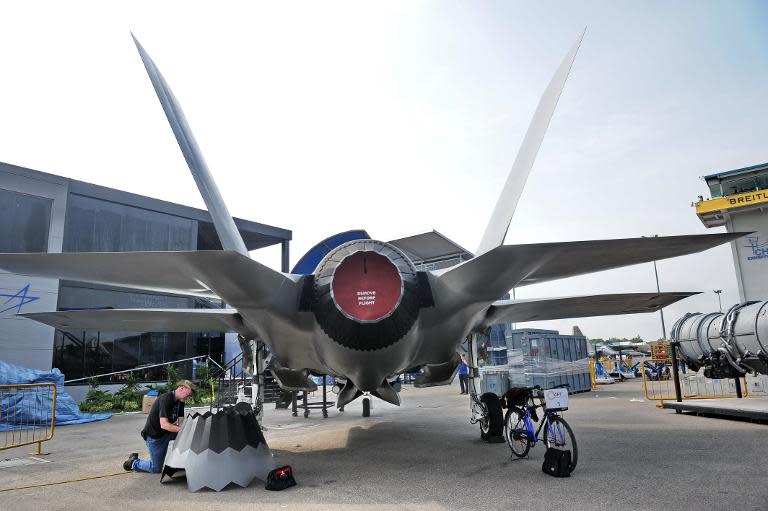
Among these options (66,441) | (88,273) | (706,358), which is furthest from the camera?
(706,358)

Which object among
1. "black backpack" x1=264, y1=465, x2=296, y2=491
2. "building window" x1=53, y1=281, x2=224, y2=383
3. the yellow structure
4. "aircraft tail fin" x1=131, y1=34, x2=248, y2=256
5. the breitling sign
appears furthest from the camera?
"building window" x1=53, y1=281, x2=224, y2=383

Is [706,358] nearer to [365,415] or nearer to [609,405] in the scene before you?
[609,405]

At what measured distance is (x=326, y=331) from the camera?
Answer: 4.95m

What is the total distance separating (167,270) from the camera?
366 centimetres

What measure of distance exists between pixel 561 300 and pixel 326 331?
3736 mm

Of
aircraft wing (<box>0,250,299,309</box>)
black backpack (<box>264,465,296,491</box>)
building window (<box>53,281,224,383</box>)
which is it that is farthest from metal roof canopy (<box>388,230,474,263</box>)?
aircraft wing (<box>0,250,299,309</box>)

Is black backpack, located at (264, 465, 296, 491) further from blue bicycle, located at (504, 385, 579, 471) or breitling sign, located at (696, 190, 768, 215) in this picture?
breitling sign, located at (696, 190, 768, 215)

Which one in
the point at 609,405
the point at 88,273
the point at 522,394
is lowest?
the point at 609,405

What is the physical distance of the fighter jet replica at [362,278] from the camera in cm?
355

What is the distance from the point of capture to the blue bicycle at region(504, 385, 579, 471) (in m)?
5.28

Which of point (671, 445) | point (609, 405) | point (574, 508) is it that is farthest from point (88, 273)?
point (609, 405)

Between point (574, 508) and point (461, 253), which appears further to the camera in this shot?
point (461, 253)

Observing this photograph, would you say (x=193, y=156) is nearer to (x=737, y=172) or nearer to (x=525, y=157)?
(x=525, y=157)

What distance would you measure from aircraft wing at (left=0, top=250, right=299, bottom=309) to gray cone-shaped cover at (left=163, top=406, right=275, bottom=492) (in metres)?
1.70
